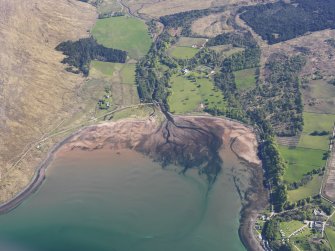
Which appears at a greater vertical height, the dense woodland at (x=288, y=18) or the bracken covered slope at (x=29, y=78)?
the dense woodland at (x=288, y=18)

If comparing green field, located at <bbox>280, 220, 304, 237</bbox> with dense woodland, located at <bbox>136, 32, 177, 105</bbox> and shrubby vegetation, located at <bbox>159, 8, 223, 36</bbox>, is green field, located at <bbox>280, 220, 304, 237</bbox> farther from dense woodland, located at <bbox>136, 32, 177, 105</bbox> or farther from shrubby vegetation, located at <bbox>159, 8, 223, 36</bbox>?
shrubby vegetation, located at <bbox>159, 8, 223, 36</bbox>

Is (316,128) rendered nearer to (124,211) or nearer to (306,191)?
(306,191)

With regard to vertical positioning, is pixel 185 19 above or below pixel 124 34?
above

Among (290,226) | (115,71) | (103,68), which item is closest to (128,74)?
(115,71)

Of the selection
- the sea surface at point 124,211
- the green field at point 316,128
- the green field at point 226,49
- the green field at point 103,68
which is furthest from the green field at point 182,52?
the sea surface at point 124,211

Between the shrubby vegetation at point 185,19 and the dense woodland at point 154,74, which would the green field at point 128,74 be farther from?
the shrubby vegetation at point 185,19

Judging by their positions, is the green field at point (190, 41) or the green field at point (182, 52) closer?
the green field at point (182, 52)

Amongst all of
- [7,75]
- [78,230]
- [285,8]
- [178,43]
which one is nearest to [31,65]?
[7,75]
